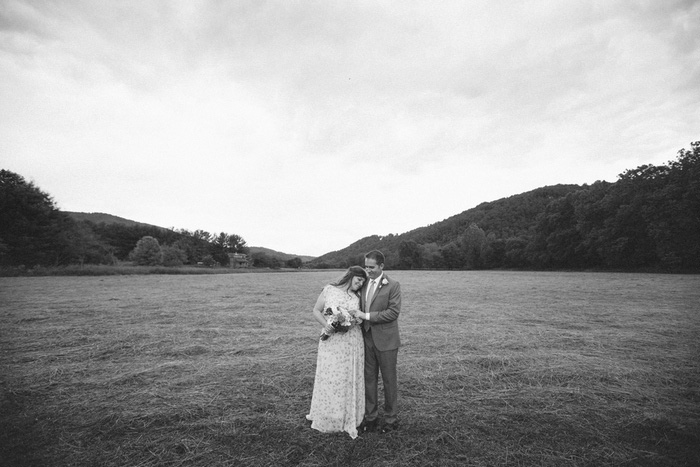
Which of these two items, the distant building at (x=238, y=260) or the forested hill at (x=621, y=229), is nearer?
the forested hill at (x=621, y=229)

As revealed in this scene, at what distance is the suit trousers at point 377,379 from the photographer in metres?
4.39

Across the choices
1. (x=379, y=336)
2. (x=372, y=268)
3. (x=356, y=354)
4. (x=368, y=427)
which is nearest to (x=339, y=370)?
(x=356, y=354)

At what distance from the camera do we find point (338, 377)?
4.40 m

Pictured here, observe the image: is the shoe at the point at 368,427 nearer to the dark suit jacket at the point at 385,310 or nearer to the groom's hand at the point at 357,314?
the dark suit jacket at the point at 385,310

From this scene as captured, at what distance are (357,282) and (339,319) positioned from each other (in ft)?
1.93

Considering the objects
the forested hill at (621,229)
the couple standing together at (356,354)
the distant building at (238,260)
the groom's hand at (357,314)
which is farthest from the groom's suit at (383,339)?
the distant building at (238,260)

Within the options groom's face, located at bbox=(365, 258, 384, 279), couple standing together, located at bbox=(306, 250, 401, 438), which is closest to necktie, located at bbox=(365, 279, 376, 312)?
couple standing together, located at bbox=(306, 250, 401, 438)

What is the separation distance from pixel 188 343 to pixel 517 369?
349 inches

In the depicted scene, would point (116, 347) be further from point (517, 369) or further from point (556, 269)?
point (556, 269)

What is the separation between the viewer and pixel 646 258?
4578cm

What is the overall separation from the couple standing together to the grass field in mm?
247

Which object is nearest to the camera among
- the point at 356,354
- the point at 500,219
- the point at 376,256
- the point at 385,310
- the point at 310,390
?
the point at 385,310

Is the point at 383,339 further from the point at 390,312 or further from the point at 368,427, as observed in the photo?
the point at 368,427

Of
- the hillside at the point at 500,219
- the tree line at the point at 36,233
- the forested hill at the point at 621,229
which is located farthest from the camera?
the hillside at the point at 500,219
